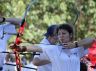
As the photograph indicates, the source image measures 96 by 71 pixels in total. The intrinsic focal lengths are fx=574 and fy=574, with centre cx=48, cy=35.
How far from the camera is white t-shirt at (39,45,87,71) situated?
5.74 m

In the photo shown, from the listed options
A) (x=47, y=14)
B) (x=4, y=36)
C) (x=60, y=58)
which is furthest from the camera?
(x=47, y=14)

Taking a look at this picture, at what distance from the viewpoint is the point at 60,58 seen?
19.1 ft

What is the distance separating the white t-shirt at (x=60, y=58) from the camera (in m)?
5.74

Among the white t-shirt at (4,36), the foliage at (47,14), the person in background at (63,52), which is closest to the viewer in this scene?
the person in background at (63,52)

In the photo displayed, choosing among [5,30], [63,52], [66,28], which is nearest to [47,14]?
[5,30]

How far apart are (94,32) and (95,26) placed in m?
0.23

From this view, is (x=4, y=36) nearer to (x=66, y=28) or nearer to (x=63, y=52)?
(x=66, y=28)

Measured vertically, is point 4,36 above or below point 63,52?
above

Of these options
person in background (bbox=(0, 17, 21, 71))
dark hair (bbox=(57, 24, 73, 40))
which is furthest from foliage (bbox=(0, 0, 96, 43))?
dark hair (bbox=(57, 24, 73, 40))

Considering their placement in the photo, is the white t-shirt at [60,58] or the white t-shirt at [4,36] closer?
the white t-shirt at [60,58]

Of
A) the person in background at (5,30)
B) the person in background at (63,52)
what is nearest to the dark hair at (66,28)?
the person in background at (63,52)

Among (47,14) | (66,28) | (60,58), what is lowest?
(60,58)

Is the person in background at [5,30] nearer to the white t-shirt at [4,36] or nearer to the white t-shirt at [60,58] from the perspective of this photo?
the white t-shirt at [4,36]

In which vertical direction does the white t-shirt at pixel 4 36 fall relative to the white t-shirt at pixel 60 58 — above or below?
above
